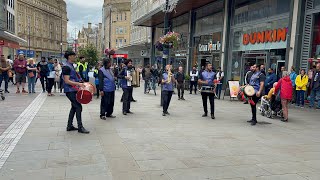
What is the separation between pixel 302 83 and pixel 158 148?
27.9ft

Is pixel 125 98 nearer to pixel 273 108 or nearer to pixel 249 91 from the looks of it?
pixel 249 91

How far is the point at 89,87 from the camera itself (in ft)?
23.3

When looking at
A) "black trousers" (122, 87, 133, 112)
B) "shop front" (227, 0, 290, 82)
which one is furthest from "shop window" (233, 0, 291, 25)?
"black trousers" (122, 87, 133, 112)

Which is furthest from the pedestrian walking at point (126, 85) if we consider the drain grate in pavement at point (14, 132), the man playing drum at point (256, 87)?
the man playing drum at point (256, 87)

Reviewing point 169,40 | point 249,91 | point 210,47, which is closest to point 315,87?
point 249,91

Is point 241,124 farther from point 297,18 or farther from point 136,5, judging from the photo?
point 136,5

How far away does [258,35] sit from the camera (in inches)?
652

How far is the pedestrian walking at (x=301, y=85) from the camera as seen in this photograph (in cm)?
1223

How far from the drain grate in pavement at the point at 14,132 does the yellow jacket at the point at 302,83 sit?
951 cm

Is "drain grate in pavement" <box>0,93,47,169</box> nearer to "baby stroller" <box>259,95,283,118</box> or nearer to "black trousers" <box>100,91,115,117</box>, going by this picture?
"black trousers" <box>100,91,115,117</box>

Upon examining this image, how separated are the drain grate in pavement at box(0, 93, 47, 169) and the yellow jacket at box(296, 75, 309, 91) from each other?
9.51m

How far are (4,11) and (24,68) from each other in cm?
2688

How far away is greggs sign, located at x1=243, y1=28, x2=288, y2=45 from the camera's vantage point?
1455 cm

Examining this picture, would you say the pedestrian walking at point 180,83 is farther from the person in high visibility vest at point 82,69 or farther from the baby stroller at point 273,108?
the baby stroller at point 273,108
